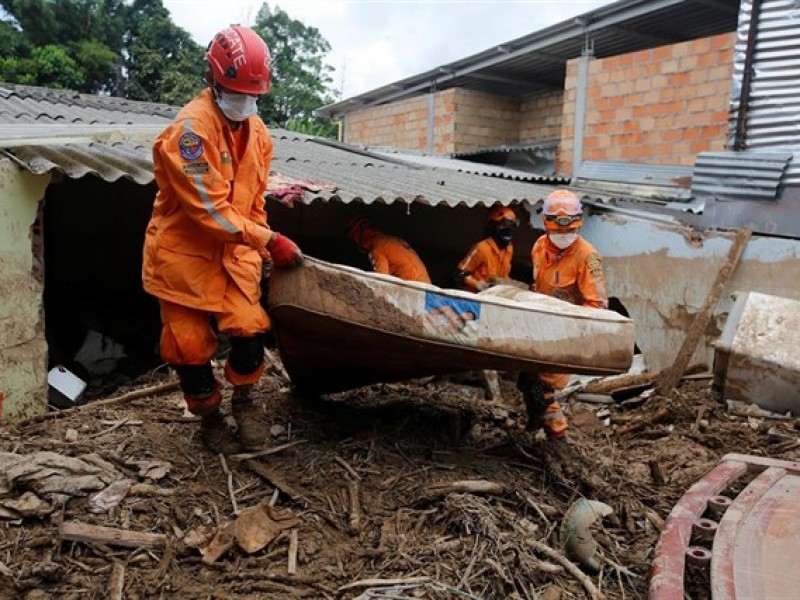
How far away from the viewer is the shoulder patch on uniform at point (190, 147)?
275cm

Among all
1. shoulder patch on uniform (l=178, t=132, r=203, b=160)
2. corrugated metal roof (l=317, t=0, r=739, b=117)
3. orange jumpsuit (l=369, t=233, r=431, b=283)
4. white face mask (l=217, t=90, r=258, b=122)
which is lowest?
orange jumpsuit (l=369, t=233, r=431, b=283)

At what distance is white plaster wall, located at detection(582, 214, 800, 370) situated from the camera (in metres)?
5.81

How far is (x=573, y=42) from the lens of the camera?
9.10m

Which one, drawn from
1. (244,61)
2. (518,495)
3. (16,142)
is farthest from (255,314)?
(16,142)

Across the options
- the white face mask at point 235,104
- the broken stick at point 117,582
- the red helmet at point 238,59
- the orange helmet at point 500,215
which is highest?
the red helmet at point 238,59

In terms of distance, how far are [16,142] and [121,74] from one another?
20214 mm

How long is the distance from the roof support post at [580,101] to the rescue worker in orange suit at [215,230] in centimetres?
635

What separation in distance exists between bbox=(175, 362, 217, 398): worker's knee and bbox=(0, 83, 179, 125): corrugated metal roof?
3.47 metres

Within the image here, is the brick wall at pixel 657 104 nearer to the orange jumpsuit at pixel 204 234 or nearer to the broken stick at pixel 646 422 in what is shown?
the broken stick at pixel 646 422

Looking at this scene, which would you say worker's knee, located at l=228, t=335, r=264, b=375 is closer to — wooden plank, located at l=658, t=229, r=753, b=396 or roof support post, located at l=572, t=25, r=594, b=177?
wooden plank, located at l=658, t=229, r=753, b=396

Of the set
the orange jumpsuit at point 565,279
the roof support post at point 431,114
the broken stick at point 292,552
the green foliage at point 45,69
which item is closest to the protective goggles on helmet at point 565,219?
the orange jumpsuit at point 565,279

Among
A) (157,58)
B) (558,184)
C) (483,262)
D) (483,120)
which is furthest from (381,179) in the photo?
(157,58)

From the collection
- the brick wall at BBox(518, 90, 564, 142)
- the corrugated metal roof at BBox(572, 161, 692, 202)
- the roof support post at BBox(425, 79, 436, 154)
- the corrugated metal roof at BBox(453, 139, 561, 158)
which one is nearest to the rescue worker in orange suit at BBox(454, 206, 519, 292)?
the corrugated metal roof at BBox(572, 161, 692, 202)

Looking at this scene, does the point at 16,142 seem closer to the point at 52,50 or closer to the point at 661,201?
the point at 661,201
